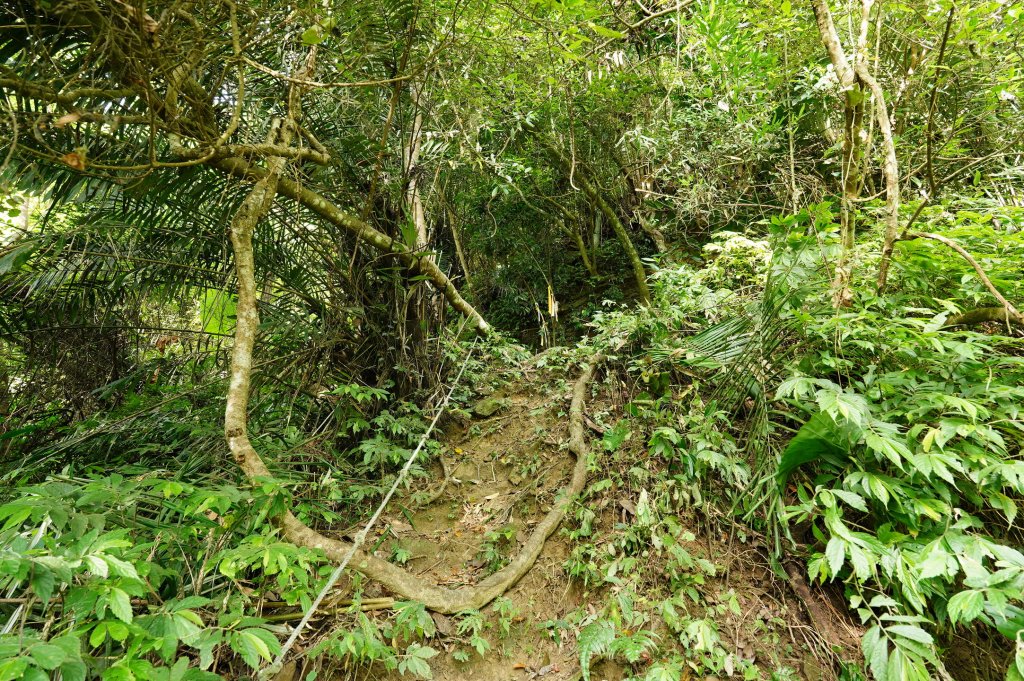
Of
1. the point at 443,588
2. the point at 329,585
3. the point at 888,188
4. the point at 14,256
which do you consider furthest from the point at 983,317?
the point at 14,256

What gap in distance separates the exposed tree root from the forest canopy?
0.02 metres

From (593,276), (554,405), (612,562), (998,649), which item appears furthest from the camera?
(593,276)

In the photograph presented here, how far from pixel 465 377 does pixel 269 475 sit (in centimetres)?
257

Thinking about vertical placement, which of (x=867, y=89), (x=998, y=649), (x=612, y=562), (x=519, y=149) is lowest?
(x=998, y=649)

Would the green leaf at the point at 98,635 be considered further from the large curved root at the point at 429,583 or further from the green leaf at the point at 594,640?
the green leaf at the point at 594,640

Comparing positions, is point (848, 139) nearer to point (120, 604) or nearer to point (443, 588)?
point (443, 588)

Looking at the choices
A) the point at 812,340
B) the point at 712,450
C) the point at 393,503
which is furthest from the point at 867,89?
the point at 393,503

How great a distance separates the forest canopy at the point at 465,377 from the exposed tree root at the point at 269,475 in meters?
0.02

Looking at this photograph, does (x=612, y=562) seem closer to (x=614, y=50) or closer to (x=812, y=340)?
(x=812, y=340)

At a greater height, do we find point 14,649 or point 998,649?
point 14,649

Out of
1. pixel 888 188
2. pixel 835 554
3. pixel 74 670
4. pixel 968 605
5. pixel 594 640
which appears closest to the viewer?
pixel 74 670

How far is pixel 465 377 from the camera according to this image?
4609 mm

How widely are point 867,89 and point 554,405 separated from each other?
2.91 metres

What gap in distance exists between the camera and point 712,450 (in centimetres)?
268
